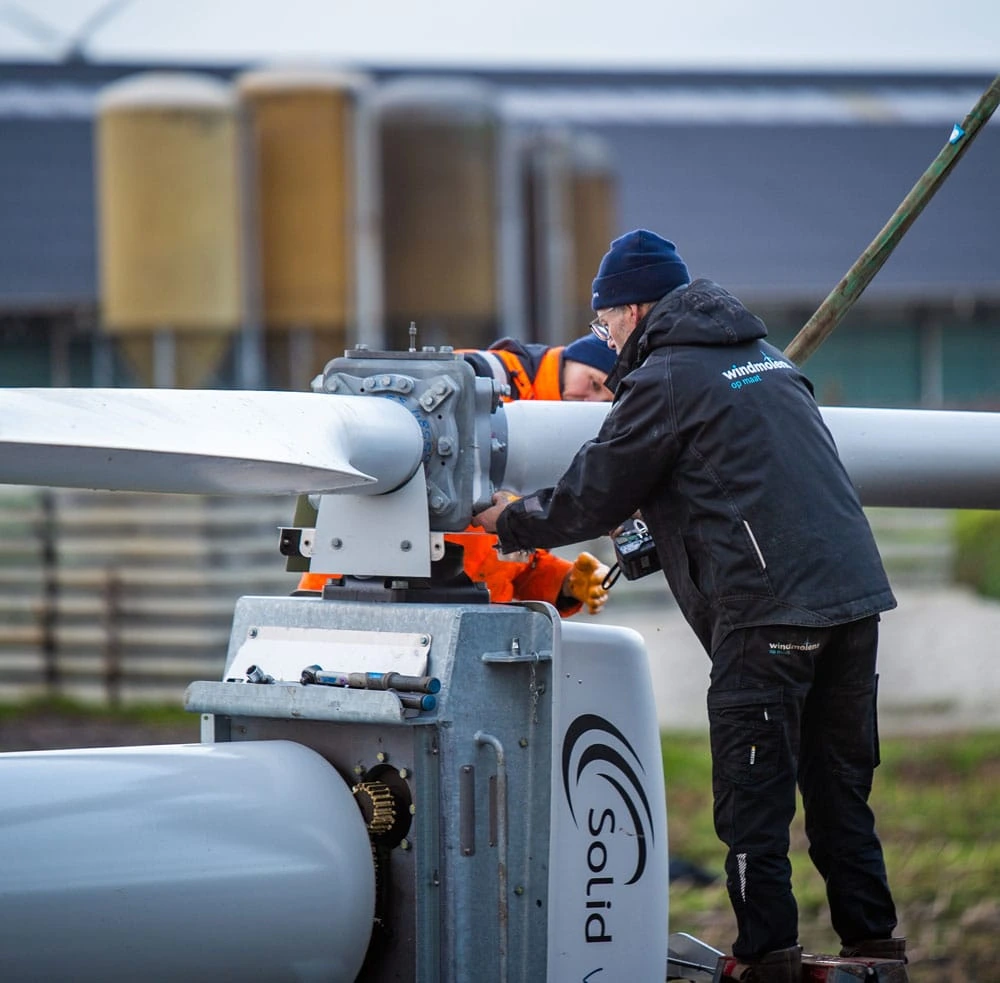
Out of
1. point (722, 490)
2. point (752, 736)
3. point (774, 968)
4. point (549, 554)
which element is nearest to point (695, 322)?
point (722, 490)

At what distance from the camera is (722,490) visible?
3.25 metres

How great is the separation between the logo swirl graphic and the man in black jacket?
0.65 feet

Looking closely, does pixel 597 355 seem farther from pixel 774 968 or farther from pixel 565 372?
pixel 774 968

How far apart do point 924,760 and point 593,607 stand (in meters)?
4.62

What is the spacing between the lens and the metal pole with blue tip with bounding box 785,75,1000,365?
12.4 feet

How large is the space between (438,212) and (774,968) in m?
11.8

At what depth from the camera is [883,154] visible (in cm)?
2417

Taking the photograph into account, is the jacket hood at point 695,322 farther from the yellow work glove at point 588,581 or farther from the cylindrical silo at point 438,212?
the cylindrical silo at point 438,212

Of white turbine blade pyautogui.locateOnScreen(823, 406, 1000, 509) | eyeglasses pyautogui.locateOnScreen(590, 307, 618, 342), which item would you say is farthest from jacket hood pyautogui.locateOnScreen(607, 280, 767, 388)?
white turbine blade pyautogui.locateOnScreen(823, 406, 1000, 509)

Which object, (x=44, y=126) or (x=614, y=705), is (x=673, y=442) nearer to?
(x=614, y=705)

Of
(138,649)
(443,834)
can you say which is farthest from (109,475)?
(138,649)

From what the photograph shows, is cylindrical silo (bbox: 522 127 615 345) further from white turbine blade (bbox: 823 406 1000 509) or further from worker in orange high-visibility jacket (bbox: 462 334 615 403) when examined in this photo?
white turbine blade (bbox: 823 406 1000 509)

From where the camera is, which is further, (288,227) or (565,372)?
(288,227)

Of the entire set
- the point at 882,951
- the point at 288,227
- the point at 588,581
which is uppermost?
the point at 288,227
